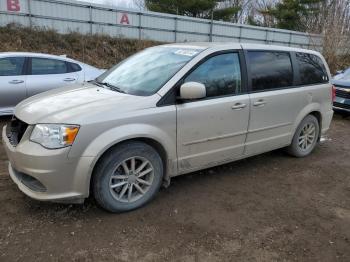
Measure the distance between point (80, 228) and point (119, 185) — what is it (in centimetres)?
54

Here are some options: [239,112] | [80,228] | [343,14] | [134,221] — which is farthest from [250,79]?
[343,14]

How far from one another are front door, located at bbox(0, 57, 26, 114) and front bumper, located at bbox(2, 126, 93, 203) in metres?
3.71

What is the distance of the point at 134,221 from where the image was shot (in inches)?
136

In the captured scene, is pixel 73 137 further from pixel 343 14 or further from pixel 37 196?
pixel 343 14

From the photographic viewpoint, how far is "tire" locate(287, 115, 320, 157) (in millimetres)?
5359

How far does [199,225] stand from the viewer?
3.44 meters

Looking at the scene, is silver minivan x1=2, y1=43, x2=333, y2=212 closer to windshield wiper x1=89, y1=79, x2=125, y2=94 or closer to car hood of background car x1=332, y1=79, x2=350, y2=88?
windshield wiper x1=89, y1=79, x2=125, y2=94

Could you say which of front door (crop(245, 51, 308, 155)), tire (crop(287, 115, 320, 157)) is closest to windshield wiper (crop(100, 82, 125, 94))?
front door (crop(245, 51, 308, 155))

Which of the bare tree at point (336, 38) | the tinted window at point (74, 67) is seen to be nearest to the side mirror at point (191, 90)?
the tinted window at point (74, 67)

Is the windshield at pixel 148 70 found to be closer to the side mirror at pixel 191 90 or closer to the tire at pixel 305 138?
the side mirror at pixel 191 90

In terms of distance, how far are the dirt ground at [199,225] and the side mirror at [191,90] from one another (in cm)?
117

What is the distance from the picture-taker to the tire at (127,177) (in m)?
3.37

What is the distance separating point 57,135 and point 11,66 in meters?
4.40

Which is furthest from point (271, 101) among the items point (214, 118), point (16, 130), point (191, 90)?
point (16, 130)
